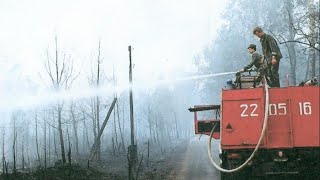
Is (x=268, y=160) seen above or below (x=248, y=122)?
below

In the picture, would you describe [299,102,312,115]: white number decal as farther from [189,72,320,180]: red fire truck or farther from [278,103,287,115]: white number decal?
[278,103,287,115]: white number decal

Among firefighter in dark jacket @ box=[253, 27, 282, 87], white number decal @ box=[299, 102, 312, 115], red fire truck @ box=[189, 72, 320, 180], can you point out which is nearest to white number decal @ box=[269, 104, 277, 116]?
red fire truck @ box=[189, 72, 320, 180]

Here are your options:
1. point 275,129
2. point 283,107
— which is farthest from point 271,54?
point 275,129

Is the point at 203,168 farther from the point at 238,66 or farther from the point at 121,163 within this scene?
the point at 238,66

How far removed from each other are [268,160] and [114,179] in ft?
29.0

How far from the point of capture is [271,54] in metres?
9.37

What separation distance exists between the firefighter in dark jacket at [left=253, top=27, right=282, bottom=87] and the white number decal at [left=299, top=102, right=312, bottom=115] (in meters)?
1.37

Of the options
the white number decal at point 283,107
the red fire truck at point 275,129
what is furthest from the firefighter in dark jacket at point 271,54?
the white number decal at point 283,107

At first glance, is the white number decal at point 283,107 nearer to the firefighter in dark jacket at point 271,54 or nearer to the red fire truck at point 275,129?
the red fire truck at point 275,129

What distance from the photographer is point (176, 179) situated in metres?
16.5

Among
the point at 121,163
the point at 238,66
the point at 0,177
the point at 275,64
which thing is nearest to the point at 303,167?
the point at 275,64

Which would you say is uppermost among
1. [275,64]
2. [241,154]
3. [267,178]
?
[275,64]

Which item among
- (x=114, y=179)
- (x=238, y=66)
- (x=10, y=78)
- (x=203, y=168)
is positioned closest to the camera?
(x=114, y=179)

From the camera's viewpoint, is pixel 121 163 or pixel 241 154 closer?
pixel 241 154
